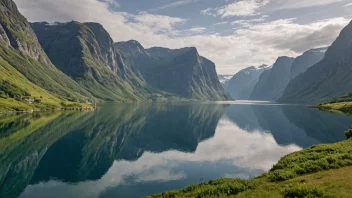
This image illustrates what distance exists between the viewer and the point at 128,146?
8950 centimetres

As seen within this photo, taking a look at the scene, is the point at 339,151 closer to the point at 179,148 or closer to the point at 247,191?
the point at 247,191

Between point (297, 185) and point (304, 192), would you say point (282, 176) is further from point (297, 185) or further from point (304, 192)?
point (304, 192)

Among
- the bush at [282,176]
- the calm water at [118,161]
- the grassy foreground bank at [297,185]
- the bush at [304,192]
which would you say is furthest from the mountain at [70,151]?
the bush at [304,192]

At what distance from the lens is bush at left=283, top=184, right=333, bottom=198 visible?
2280cm

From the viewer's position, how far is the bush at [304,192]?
22.8 m

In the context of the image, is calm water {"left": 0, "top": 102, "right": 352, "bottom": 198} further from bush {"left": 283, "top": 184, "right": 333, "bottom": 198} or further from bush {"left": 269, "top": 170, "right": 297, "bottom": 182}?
bush {"left": 283, "top": 184, "right": 333, "bottom": 198}

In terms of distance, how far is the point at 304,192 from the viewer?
2366 centimetres

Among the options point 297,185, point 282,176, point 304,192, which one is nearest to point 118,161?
point 282,176

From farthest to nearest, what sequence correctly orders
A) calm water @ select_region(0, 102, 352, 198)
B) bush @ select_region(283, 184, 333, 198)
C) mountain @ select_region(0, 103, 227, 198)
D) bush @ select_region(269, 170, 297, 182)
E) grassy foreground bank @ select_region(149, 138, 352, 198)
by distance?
mountain @ select_region(0, 103, 227, 198)
calm water @ select_region(0, 102, 352, 198)
bush @ select_region(269, 170, 297, 182)
grassy foreground bank @ select_region(149, 138, 352, 198)
bush @ select_region(283, 184, 333, 198)

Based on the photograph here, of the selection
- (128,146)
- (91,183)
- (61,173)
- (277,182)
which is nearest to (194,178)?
(91,183)

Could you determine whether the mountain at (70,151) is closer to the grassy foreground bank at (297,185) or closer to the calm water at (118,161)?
the calm water at (118,161)

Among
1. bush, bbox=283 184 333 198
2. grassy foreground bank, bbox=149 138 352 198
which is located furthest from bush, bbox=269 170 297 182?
bush, bbox=283 184 333 198

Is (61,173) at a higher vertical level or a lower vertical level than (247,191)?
lower

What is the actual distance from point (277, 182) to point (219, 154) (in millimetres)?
44406
